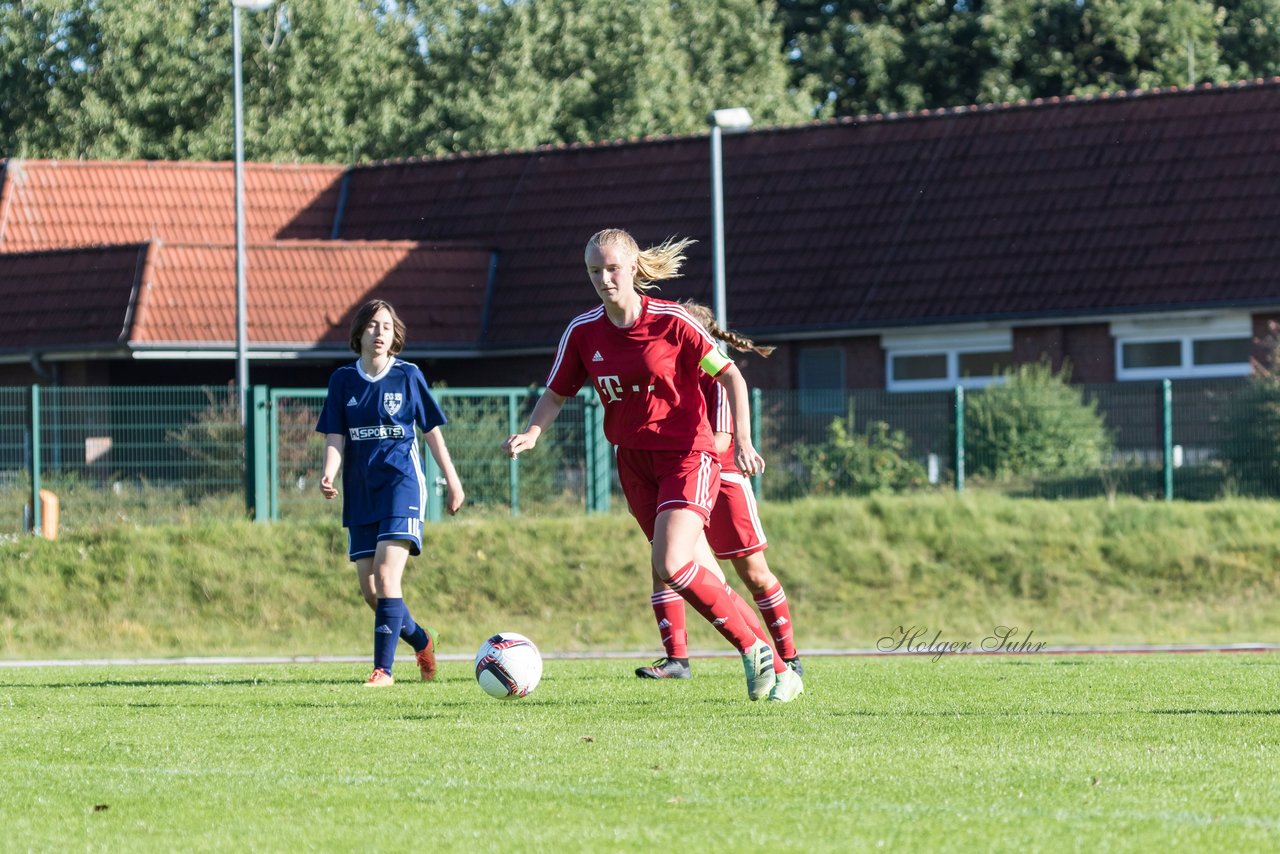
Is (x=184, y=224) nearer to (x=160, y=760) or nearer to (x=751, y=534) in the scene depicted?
(x=751, y=534)

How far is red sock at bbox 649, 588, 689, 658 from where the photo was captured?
11.1 metres

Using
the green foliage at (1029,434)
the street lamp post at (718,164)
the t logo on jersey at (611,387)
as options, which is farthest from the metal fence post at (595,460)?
the t logo on jersey at (611,387)

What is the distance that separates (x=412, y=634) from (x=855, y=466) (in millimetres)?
11831

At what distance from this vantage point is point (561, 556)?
20.0 metres

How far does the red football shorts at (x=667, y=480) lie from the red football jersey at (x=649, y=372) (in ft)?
0.22

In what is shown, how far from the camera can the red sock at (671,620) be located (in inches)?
436

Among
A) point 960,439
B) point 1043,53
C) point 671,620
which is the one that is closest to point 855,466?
point 960,439

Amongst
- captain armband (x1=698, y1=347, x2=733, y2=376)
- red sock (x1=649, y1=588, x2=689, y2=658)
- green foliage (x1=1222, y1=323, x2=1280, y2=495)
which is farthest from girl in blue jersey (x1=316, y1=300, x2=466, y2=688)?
green foliage (x1=1222, y1=323, x2=1280, y2=495)

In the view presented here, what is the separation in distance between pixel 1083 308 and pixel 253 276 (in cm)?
1318

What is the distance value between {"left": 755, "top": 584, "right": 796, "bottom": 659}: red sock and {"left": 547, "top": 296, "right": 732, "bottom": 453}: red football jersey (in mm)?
1433

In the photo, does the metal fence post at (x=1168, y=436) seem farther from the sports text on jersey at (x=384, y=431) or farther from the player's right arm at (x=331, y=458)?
the player's right arm at (x=331, y=458)

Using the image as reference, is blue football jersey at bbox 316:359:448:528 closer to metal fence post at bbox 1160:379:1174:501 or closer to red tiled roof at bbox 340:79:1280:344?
metal fence post at bbox 1160:379:1174:501

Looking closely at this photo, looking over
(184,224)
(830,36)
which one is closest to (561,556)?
(184,224)

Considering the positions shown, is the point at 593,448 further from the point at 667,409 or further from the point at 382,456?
the point at 667,409
